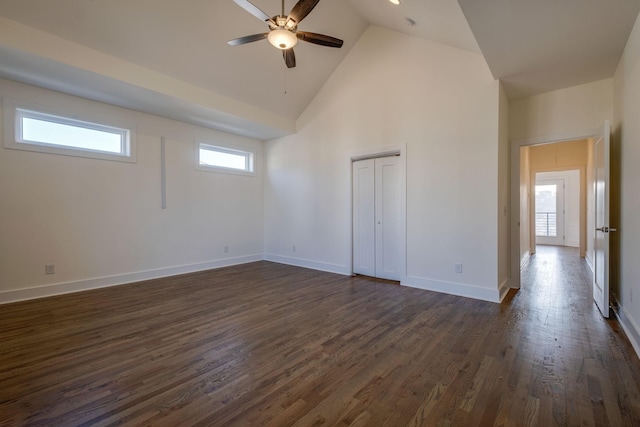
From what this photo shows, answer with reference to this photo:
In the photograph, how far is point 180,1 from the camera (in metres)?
3.35

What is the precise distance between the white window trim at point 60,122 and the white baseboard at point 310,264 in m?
3.32

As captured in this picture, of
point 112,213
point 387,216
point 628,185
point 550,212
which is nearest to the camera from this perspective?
point 628,185

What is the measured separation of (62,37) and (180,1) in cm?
137

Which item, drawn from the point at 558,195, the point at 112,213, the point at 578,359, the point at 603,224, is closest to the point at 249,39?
the point at 112,213

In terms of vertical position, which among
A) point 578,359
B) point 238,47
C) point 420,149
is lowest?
point 578,359

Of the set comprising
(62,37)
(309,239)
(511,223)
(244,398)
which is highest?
(62,37)

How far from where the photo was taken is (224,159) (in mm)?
6035

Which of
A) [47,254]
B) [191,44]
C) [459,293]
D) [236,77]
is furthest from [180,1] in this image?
[459,293]

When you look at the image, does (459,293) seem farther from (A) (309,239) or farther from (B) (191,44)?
(B) (191,44)

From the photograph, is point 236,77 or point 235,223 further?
point 235,223

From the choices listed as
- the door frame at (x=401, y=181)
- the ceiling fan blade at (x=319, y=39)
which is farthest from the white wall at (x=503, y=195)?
the ceiling fan blade at (x=319, y=39)

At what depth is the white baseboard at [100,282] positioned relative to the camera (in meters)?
3.67

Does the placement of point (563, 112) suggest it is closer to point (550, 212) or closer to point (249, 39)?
point (249, 39)

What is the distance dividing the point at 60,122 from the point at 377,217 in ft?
16.5
